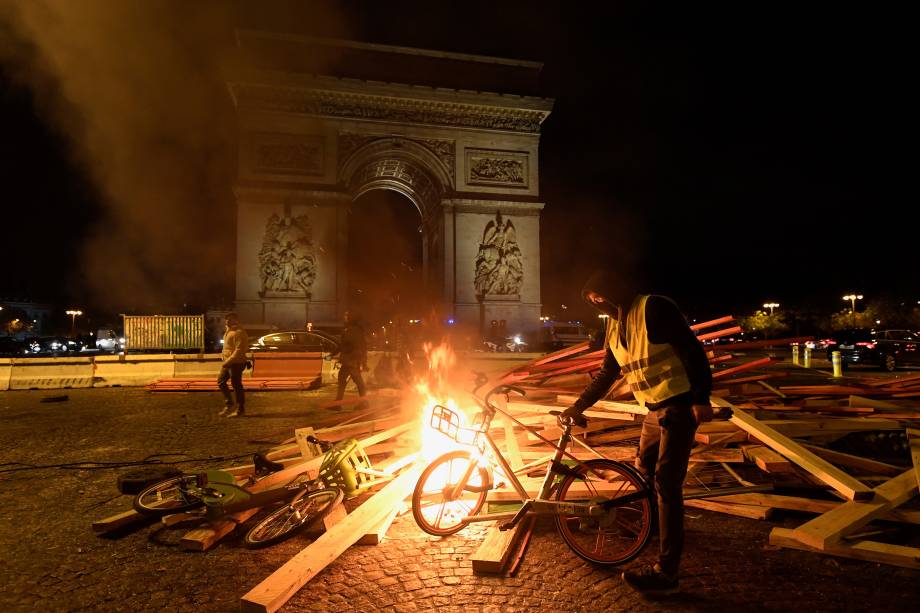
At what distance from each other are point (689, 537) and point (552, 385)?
2830 millimetres

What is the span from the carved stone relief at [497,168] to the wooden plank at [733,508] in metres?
22.4

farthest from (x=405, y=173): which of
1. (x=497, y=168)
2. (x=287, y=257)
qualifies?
(x=287, y=257)

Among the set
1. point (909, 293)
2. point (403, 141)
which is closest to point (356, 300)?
point (403, 141)

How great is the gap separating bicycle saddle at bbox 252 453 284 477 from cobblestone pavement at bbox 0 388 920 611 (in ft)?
2.83

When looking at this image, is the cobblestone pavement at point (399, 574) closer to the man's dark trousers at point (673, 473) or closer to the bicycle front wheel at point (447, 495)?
the bicycle front wheel at point (447, 495)

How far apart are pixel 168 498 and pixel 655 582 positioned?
3.50 meters

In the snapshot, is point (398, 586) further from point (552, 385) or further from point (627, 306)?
point (552, 385)

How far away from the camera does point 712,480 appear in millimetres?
4633

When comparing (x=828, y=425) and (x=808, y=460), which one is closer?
(x=808, y=460)

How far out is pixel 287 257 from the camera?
2366cm

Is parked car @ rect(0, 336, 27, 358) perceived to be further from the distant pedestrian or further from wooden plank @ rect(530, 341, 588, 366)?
wooden plank @ rect(530, 341, 588, 366)

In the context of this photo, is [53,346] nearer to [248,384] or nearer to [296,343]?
[296,343]

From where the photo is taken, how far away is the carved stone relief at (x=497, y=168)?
25469mm

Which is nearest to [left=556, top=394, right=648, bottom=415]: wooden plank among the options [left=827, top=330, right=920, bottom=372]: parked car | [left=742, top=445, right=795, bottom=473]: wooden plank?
[left=742, top=445, right=795, bottom=473]: wooden plank
